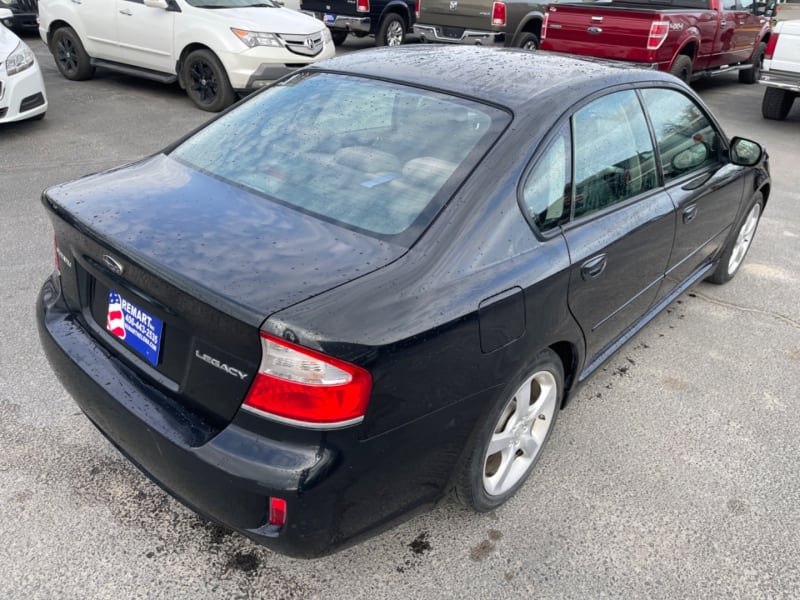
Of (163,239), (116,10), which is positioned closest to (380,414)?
(163,239)

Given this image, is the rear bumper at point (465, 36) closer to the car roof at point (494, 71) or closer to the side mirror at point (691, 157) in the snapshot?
the side mirror at point (691, 157)

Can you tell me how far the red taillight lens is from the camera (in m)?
1.79

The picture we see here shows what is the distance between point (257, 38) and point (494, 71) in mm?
6008

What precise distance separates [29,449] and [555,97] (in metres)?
2.48

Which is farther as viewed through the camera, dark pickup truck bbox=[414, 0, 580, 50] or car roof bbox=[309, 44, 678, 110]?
dark pickup truck bbox=[414, 0, 580, 50]

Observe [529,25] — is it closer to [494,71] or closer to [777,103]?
[777,103]

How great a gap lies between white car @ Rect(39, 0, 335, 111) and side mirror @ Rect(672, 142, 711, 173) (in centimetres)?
557

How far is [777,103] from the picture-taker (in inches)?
386

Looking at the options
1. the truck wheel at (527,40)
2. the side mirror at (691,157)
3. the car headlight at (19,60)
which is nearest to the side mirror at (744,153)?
the side mirror at (691,157)

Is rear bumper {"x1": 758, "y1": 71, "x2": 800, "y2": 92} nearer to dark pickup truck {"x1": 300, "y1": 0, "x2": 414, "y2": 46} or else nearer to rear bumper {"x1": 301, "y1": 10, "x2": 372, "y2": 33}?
dark pickup truck {"x1": 300, "y1": 0, "x2": 414, "y2": 46}

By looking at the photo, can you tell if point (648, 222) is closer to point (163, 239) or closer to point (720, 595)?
point (720, 595)

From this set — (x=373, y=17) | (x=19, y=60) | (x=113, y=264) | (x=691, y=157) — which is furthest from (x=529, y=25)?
(x=113, y=264)

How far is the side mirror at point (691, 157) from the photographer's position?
10.8 ft

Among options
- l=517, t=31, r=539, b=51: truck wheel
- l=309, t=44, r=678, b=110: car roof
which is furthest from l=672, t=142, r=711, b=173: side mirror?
l=517, t=31, r=539, b=51: truck wheel
